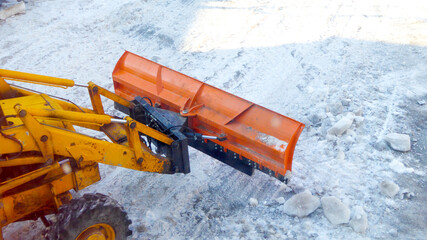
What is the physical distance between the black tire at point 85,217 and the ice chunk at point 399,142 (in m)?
3.47

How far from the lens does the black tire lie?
10.5 feet

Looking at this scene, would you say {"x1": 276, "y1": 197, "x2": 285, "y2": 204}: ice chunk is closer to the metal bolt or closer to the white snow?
the metal bolt

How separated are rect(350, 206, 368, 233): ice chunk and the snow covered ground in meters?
0.02

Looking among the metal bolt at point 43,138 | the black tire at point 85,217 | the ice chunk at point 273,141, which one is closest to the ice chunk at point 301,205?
the ice chunk at point 273,141

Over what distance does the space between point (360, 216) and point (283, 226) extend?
2.62 ft

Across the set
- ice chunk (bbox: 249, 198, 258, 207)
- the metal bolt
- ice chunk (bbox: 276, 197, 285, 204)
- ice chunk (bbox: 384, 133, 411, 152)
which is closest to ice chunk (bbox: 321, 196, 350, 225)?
ice chunk (bbox: 276, 197, 285, 204)

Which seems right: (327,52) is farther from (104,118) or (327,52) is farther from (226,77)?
(104,118)

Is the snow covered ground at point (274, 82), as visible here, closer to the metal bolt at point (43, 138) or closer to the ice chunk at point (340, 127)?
the ice chunk at point (340, 127)

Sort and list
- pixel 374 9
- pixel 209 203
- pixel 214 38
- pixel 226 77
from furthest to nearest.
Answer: pixel 374 9, pixel 214 38, pixel 226 77, pixel 209 203

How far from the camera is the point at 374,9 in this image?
8953 millimetres

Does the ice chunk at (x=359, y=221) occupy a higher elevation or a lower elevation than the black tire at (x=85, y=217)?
lower

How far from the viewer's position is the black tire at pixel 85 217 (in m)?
3.19

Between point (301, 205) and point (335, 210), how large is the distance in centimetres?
35

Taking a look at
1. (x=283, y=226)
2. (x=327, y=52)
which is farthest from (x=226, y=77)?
(x=283, y=226)
